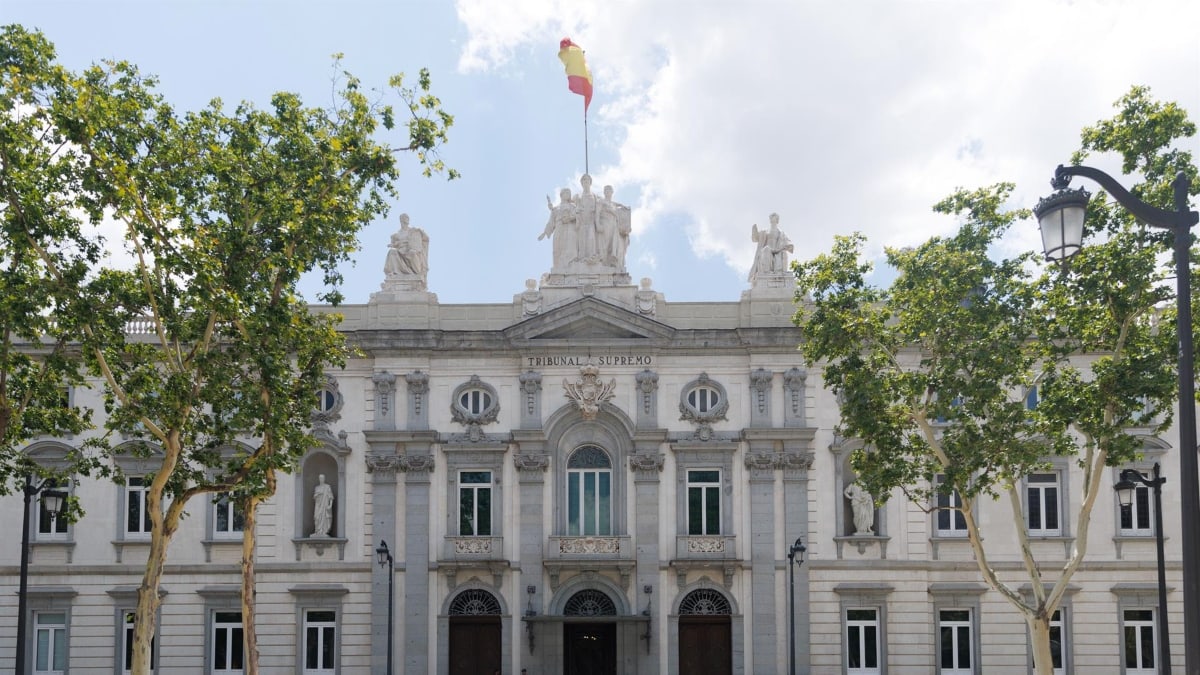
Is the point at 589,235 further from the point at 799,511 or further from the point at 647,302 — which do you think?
the point at 799,511

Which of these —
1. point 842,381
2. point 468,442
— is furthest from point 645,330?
point 842,381

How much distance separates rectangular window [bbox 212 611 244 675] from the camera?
123 feet

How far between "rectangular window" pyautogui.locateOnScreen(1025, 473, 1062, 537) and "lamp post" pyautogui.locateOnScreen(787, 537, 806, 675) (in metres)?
7.10

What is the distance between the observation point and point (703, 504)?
37875 millimetres

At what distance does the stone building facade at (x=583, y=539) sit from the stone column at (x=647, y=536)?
0.22 ft

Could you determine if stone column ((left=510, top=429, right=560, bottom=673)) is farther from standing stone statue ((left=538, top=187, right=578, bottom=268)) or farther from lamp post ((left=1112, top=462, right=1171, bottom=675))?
lamp post ((left=1112, top=462, right=1171, bottom=675))

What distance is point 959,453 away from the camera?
89.7ft

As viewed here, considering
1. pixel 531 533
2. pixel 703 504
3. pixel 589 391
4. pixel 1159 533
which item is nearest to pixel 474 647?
pixel 531 533

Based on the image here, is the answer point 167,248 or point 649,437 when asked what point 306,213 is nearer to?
point 167,248

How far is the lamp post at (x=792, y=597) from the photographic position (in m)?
35.2

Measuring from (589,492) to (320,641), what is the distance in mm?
9293

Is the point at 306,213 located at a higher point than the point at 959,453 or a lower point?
higher

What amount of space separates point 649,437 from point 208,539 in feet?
45.1

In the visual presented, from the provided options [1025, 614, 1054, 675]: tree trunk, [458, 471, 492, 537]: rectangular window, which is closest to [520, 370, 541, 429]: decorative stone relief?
[458, 471, 492, 537]: rectangular window
